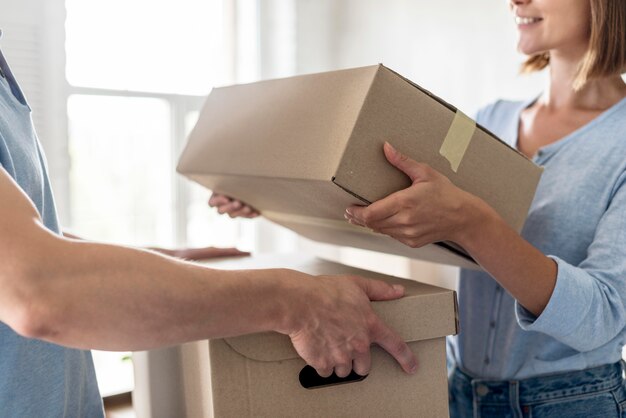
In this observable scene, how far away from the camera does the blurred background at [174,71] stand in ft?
6.89

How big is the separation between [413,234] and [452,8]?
1.87m

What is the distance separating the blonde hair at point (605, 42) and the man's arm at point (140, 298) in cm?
61

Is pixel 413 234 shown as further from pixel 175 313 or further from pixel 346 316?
pixel 175 313

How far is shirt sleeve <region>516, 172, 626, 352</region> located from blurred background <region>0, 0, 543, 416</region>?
0.98 meters

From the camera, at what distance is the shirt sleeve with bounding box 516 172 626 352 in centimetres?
78

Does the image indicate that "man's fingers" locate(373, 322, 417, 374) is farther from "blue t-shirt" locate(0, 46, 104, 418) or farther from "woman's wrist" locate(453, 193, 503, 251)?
"blue t-shirt" locate(0, 46, 104, 418)

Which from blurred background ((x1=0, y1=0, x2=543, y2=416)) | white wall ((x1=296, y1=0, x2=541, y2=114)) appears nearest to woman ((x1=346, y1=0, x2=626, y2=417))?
blurred background ((x1=0, y1=0, x2=543, y2=416))

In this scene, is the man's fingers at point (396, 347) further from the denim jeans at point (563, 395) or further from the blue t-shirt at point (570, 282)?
the denim jeans at point (563, 395)

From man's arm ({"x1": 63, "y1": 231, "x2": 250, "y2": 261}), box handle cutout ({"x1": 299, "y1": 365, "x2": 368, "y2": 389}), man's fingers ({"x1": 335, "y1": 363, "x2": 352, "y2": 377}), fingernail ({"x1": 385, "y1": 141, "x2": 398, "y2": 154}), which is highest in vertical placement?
fingernail ({"x1": 385, "y1": 141, "x2": 398, "y2": 154})

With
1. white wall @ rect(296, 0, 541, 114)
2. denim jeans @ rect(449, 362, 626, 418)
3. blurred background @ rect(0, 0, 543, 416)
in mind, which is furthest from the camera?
white wall @ rect(296, 0, 541, 114)

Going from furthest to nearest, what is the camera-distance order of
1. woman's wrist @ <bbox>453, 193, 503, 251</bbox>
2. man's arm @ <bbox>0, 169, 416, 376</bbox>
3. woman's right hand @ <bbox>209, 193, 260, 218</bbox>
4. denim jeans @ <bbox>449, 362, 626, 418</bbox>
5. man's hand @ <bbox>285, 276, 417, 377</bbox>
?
woman's right hand @ <bbox>209, 193, 260, 218</bbox>
denim jeans @ <bbox>449, 362, 626, 418</bbox>
woman's wrist @ <bbox>453, 193, 503, 251</bbox>
man's hand @ <bbox>285, 276, 417, 377</bbox>
man's arm @ <bbox>0, 169, 416, 376</bbox>

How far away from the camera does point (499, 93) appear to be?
2.22 metres

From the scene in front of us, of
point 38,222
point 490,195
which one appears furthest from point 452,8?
point 38,222

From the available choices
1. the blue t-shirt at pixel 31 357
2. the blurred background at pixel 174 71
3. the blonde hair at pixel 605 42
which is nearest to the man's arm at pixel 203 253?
the blue t-shirt at pixel 31 357
